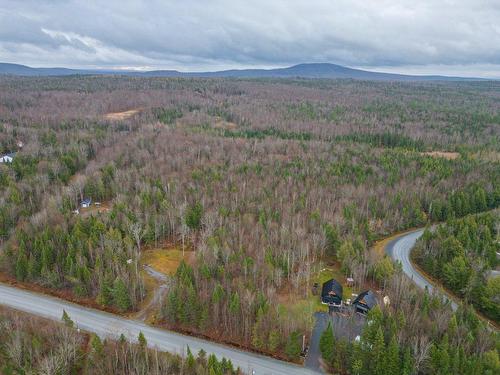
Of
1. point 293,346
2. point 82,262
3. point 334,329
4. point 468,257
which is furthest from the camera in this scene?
point 468,257

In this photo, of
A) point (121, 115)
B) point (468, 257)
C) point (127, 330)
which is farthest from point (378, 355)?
point (121, 115)

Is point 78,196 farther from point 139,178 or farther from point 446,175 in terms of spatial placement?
point 446,175

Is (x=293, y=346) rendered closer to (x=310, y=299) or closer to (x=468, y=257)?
(x=310, y=299)

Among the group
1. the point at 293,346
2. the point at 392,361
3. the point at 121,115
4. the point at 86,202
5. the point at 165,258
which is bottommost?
the point at 165,258

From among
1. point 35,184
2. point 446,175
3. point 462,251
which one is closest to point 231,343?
point 462,251

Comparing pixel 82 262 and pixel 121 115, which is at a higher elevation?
pixel 121 115

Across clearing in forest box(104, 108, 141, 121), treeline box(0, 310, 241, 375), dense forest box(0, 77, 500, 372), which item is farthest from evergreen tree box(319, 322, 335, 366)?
clearing in forest box(104, 108, 141, 121)

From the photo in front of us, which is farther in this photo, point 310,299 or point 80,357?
point 310,299
